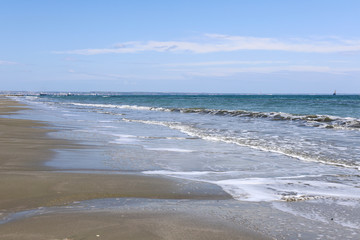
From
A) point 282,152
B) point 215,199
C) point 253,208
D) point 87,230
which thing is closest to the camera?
point 87,230

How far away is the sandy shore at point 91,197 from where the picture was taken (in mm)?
3891

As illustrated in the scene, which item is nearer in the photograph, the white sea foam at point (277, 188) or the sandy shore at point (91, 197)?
the sandy shore at point (91, 197)

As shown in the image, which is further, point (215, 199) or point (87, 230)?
point (215, 199)

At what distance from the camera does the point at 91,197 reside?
5.39 meters

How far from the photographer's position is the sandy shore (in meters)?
3.89

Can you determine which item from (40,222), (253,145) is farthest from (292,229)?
(253,145)

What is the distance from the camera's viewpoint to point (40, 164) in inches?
309

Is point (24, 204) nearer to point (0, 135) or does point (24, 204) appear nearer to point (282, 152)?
point (282, 152)

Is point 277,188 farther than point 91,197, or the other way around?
point 277,188

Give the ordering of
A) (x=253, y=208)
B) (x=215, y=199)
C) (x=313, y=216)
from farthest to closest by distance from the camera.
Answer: (x=215, y=199), (x=253, y=208), (x=313, y=216)

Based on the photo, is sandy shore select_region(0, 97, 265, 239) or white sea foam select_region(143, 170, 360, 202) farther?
white sea foam select_region(143, 170, 360, 202)

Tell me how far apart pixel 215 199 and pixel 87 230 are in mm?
2130

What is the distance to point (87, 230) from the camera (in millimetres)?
3930

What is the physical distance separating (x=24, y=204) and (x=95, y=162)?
11.3 feet
